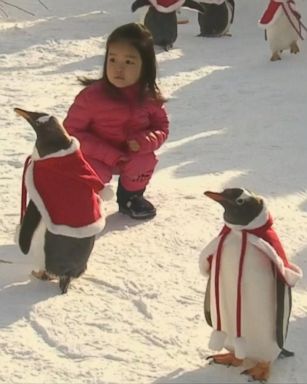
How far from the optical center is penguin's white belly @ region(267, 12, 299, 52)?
264 inches

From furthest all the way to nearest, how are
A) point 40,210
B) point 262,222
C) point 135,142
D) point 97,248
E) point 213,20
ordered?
1. point 213,20
2. point 135,142
3. point 97,248
4. point 40,210
5. point 262,222

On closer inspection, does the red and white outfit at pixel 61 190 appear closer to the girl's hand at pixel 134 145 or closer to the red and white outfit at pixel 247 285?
the red and white outfit at pixel 247 285

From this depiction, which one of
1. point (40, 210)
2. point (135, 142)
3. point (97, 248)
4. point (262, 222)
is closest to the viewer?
point (262, 222)

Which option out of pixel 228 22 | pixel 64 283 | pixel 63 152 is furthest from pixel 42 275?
pixel 228 22

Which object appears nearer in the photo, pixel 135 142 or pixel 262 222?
pixel 262 222

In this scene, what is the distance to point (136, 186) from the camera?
4.02 meters

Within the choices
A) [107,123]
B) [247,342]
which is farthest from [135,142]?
[247,342]

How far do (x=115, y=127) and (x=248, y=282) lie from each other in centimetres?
145

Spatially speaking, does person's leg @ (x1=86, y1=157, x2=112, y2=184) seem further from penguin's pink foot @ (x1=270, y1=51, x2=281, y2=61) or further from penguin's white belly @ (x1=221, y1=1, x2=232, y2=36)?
penguin's white belly @ (x1=221, y1=1, x2=232, y2=36)

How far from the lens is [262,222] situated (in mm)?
2652

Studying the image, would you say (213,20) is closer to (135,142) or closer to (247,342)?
(135,142)

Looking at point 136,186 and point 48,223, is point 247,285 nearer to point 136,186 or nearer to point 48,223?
point 48,223

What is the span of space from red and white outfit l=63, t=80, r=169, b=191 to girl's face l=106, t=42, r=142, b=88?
11 cm

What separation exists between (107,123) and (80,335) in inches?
46.8
